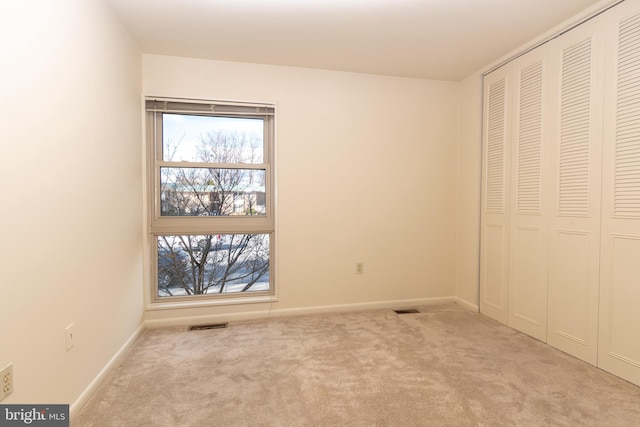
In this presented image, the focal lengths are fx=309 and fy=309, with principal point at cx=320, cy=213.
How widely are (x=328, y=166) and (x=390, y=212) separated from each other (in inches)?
33.7

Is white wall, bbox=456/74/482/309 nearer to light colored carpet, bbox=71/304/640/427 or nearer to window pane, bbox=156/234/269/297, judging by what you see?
light colored carpet, bbox=71/304/640/427

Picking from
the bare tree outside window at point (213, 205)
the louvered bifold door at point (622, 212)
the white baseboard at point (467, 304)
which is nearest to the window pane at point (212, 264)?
the bare tree outside window at point (213, 205)

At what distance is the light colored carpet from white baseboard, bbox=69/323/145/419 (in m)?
0.04

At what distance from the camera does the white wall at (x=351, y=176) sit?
307cm

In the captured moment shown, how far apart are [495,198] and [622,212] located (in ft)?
3.52

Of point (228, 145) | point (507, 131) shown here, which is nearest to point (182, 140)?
point (228, 145)

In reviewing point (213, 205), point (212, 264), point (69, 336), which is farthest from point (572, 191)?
point (69, 336)

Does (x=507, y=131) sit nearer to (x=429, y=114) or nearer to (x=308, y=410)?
(x=429, y=114)

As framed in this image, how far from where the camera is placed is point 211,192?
307 cm

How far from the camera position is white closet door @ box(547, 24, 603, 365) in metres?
2.16

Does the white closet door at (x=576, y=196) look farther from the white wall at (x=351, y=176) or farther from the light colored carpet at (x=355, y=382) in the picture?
the white wall at (x=351, y=176)

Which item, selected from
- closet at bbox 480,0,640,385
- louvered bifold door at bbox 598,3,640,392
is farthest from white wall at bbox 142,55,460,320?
louvered bifold door at bbox 598,3,640,392

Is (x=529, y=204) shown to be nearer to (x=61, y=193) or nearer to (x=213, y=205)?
(x=213, y=205)

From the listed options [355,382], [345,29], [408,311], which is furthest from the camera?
[408,311]
